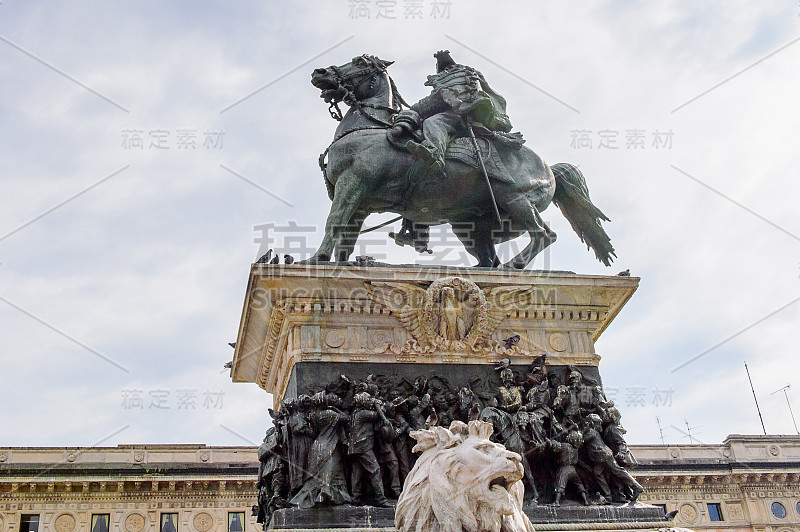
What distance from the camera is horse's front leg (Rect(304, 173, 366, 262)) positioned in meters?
12.4

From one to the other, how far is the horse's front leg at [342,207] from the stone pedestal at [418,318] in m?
0.89

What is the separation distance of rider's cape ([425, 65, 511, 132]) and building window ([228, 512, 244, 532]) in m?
27.1

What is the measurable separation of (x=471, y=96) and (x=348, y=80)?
6.00ft

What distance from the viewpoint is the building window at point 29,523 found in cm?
3591

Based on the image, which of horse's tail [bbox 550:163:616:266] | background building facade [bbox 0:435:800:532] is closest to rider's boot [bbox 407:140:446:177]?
horse's tail [bbox 550:163:616:266]

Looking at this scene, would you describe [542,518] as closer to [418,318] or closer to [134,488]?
[418,318]

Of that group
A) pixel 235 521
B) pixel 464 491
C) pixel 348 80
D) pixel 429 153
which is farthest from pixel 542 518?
pixel 235 521

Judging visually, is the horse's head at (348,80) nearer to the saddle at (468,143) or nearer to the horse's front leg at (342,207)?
the saddle at (468,143)

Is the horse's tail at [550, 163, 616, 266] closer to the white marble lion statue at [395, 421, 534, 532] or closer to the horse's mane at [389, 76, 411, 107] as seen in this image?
the horse's mane at [389, 76, 411, 107]

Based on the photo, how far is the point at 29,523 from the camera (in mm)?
35969

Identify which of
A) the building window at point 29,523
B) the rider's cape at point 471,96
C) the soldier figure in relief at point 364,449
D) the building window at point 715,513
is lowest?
the soldier figure in relief at point 364,449

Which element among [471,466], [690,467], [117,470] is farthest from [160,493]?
[471,466]

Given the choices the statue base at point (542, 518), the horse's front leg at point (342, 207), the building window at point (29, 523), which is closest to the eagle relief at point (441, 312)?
the horse's front leg at point (342, 207)

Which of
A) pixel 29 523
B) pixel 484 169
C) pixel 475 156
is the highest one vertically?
pixel 29 523
